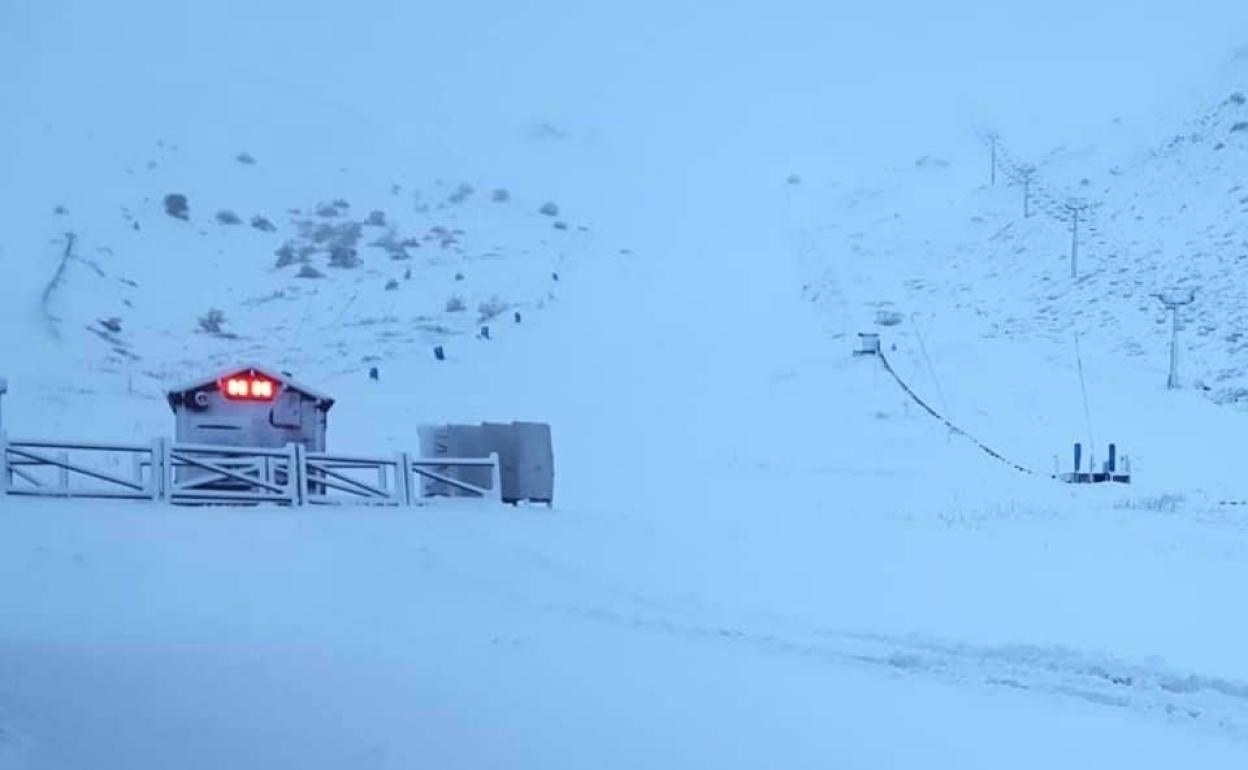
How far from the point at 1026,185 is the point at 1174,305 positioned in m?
25.3

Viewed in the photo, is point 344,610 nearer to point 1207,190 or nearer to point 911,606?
point 911,606

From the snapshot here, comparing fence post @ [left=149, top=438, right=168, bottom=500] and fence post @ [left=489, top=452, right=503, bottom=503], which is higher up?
fence post @ [left=149, top=438, right=168, bottom=500]

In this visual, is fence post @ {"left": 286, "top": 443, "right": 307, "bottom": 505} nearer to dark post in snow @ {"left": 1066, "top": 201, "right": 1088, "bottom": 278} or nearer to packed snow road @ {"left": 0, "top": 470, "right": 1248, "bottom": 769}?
packed snow road @ {"left": 0, "top": 470, "right": 1248, "bottom": 769}

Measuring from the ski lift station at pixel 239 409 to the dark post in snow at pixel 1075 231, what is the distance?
32.8m

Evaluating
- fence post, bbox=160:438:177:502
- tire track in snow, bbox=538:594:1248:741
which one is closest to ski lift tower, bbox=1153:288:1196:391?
fence post, bbox=160:438:177:502

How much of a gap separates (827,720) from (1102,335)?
3523 cm

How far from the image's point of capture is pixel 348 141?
80312 mm

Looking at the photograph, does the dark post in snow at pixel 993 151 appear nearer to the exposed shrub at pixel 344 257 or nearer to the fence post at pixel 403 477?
the exposed shrub at pixel 344 257

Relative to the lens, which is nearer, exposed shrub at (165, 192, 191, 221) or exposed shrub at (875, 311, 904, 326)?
exposed shrub at (875, 311, 904, 326)

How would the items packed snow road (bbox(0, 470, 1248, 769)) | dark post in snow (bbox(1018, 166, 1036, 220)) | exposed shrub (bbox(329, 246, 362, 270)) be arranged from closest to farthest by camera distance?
packed snow road (bbox(0, 470, 1248, 769)), exposed shrub (bbox(329, 246, 362, 270)), dark post in snow (bbox(1018, 166, 1036, 220))

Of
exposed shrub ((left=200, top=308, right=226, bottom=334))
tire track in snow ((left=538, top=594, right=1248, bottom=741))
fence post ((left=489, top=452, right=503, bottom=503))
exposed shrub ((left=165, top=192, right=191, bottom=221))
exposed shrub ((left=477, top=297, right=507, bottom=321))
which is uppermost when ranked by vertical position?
exposed shrub ((left=165, top=192, right=191, bottom=221))

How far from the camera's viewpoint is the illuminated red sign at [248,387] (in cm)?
2297

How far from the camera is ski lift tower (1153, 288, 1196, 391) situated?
34562 mm

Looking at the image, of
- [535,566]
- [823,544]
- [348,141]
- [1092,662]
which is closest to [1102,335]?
[823,544]
